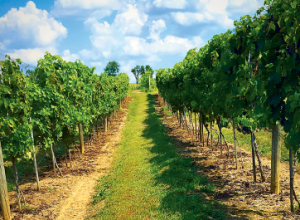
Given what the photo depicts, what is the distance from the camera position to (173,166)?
31.0 ft

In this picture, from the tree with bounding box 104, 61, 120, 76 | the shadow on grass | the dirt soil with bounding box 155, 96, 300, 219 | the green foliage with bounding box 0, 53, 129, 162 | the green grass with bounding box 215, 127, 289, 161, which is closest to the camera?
the dirt soil with bounding box 155, 96, 300, 219

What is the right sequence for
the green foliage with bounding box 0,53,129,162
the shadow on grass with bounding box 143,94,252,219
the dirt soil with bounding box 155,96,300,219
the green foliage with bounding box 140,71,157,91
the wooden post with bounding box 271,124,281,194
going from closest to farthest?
the dirt soil with bounding box 155,96,300,219 < the shadow on grass with bounding box 143,94,252,219 < the wooden post with bounding box 271,124,281,194 < the green foliage with bounding box 0,53,129,162 < the green foliage with bounding box 140,71,157,91

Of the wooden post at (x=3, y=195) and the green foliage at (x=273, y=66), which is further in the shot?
the wooden post at (x=3, y=195)

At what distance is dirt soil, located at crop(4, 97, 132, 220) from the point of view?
7.21 m

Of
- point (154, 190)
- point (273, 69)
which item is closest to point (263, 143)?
point (154, 190)

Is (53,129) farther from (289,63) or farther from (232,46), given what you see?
(289,63)

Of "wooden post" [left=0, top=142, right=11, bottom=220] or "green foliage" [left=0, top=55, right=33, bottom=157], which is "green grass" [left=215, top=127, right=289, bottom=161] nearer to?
"green foliage" [left=0, top=55, right=33, bottom=157]

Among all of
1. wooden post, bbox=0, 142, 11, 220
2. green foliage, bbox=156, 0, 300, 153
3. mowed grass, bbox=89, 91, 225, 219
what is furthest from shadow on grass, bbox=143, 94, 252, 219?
wooden post, bbox=0, 142, 11, 220

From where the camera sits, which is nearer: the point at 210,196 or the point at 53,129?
the point at 210,196

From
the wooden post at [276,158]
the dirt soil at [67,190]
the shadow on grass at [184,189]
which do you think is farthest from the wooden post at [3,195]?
the wooden post at [276,158]

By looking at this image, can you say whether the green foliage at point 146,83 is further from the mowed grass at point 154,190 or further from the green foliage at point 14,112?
the green foliage at point 14,112

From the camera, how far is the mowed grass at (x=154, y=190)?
600 cm

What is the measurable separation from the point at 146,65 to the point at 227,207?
4630 inches

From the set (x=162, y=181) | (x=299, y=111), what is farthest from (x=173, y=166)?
(x=299, y=111)
